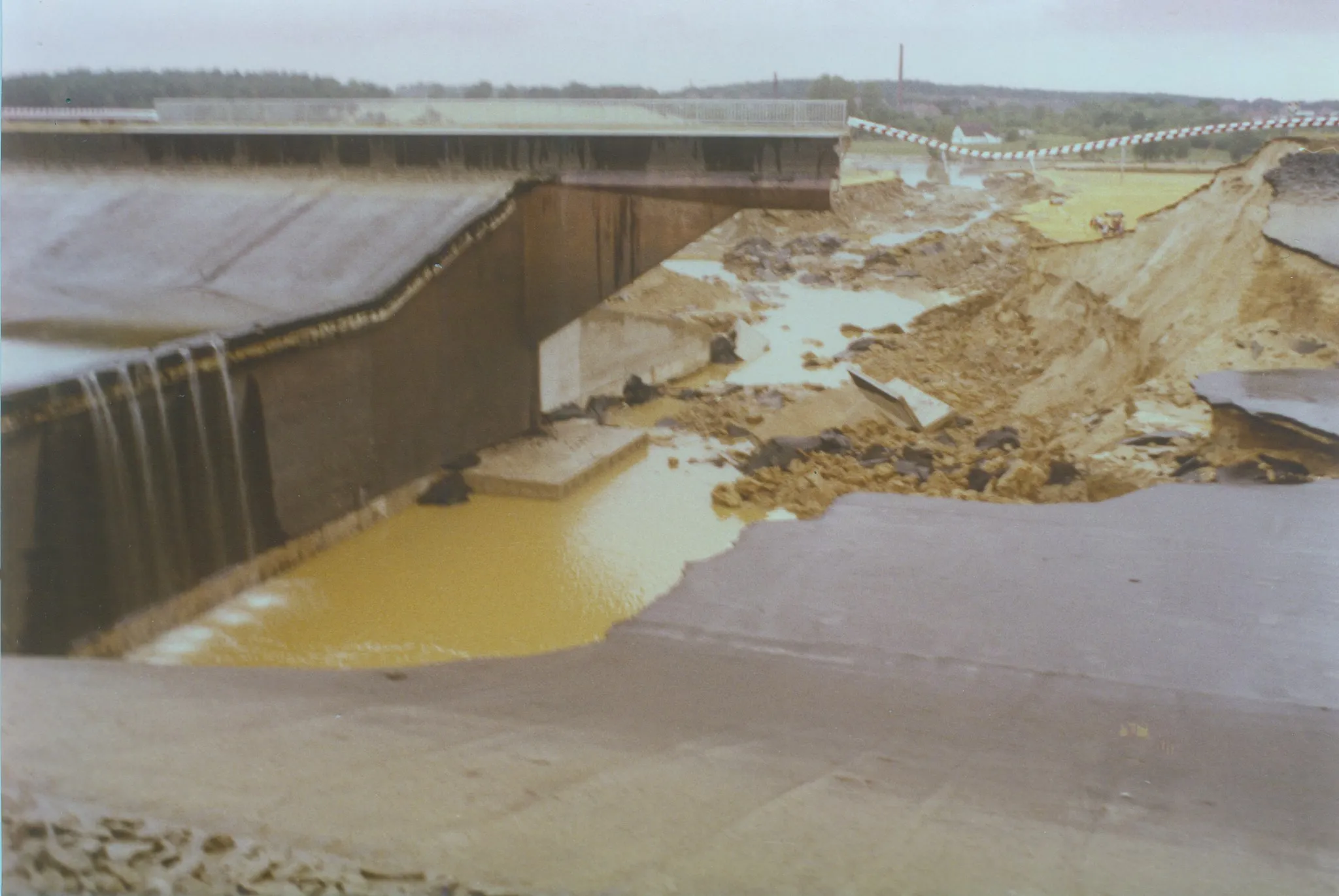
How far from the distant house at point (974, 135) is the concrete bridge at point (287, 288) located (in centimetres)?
333

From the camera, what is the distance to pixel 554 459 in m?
10.8

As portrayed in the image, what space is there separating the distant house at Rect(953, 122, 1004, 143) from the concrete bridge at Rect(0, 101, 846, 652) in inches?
131

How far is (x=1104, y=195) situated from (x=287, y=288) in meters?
10.7

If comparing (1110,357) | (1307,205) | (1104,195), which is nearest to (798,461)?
(1110,357)

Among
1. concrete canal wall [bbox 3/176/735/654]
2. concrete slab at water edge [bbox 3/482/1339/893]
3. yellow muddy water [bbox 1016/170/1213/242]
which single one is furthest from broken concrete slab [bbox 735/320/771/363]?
concrete slab at water edge [bbox 3/482/1339/893]

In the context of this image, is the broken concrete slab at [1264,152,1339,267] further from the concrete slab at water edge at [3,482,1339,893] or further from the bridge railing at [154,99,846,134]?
the concrete slab at water edge at [3,482,1339,893]

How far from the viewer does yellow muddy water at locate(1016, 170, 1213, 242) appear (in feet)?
38.0

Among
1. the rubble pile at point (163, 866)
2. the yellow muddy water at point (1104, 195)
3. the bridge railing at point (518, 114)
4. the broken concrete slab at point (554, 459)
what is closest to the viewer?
the rubble pile at point (163, 866)

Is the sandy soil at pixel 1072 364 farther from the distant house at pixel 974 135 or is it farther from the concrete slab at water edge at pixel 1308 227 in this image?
the distant house at pixel 974 135

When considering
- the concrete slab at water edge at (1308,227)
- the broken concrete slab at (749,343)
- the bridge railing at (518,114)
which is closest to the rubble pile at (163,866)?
the bridge railing at (518,114)

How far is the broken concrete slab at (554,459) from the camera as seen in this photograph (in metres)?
10.2

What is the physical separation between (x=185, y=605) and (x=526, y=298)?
5273mm

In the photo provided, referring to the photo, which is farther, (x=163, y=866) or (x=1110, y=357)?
(x=1110, y=357)

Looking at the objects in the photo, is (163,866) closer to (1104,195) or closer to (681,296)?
(1104,195)
